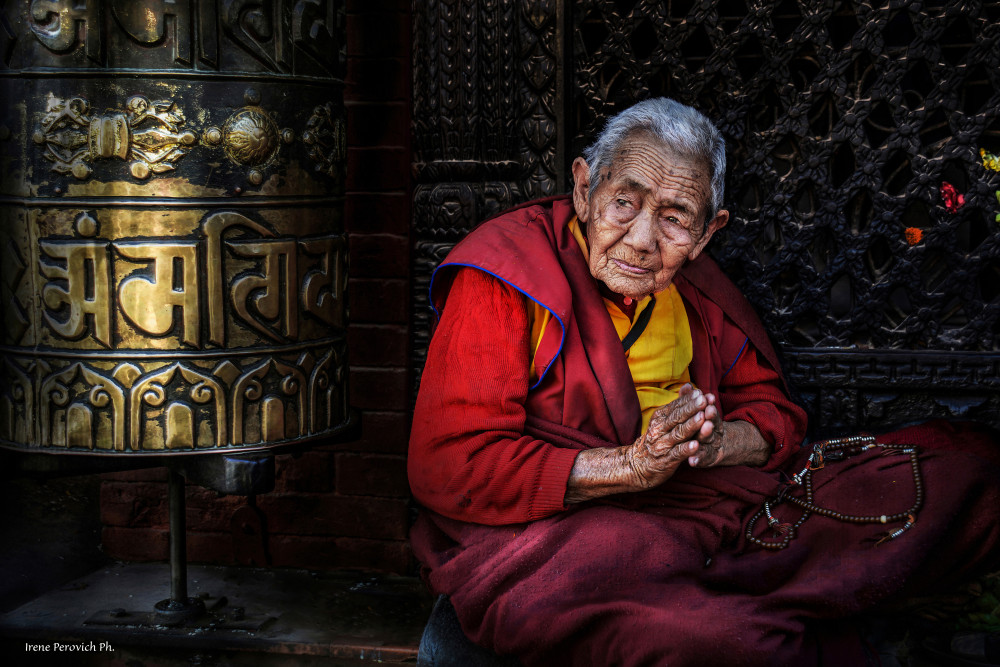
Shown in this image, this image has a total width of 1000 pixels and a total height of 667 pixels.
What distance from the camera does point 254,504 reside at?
10.1 feet

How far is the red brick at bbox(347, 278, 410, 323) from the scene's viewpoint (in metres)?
2.93

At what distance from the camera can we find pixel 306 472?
10.0 feet

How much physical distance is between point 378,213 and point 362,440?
0.74m

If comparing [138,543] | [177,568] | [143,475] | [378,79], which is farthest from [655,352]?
[138,543]

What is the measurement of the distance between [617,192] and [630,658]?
1.07 metres

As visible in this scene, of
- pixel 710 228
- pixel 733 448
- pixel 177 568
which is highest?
pixel 710 228

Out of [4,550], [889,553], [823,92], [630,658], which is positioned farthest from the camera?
[4,550]

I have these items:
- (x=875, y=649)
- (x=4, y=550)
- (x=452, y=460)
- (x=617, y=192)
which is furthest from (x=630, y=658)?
(x=4, y=550)

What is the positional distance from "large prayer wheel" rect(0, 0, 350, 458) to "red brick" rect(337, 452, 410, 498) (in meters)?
0.69

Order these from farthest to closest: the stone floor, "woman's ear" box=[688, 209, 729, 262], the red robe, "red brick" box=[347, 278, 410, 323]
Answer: "red brick" box=[347, 278, 410, 323]
the stone floor
"woman's ear" box=[688, 209, 729, 262]
the red robe

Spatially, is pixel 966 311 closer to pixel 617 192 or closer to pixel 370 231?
pixel 617 192

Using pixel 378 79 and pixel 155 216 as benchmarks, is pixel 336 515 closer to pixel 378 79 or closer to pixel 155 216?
pixel 155 216

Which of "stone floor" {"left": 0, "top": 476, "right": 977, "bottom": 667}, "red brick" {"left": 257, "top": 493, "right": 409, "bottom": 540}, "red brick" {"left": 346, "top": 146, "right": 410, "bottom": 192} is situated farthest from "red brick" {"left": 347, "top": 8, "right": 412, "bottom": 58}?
"stone floor" {"left": 0, "top": 476, "right": 977, "bottom": 667}

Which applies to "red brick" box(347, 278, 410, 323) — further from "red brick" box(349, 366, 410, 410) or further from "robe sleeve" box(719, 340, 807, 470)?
"robe sleeve" box(719, 340, 807, 470)
